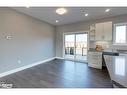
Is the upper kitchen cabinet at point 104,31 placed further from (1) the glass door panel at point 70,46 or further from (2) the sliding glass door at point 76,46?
(1) the glass door panel at point 70,46

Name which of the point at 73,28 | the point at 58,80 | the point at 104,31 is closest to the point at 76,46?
the point at 73,28

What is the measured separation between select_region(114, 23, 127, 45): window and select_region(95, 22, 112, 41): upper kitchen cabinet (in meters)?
0.29

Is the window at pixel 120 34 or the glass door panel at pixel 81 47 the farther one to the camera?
the glass door panel at pixel 81 47

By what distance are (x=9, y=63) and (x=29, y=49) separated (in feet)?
4.53

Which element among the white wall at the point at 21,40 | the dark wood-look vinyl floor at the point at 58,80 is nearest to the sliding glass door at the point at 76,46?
the white wall at the point at 21,40

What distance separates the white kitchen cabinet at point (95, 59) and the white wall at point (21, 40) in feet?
9.00

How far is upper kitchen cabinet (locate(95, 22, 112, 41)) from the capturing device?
572 centimetres

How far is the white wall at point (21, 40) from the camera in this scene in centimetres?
424

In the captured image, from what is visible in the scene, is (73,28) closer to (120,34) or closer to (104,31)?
(104,31)

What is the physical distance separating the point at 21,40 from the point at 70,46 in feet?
12.1

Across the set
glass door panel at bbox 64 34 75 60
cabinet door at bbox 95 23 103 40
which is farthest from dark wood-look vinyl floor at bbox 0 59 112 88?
glass door panel at bbox 64 34 75 60

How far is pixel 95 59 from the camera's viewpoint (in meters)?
5.70

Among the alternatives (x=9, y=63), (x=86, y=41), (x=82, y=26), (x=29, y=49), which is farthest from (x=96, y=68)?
(x=9, y=63)
